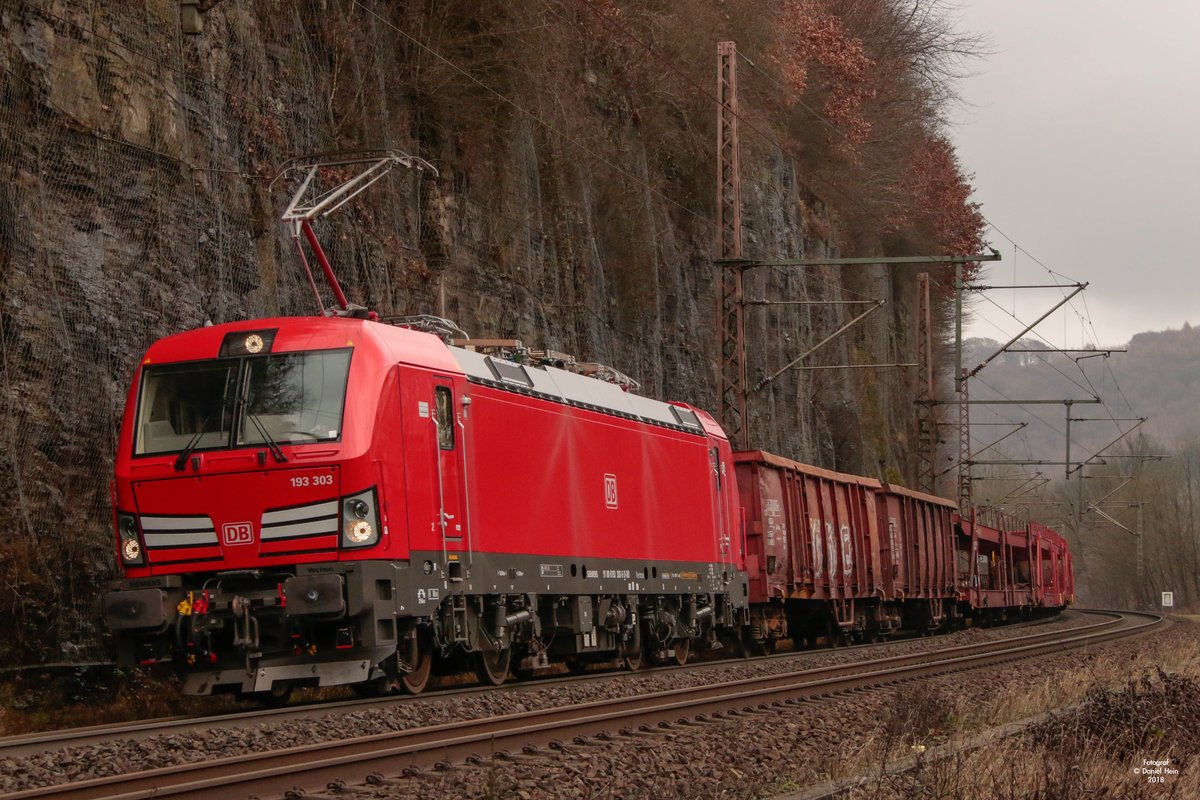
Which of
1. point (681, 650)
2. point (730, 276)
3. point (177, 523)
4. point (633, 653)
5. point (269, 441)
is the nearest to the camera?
point (269, 441)

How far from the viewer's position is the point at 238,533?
13102mm

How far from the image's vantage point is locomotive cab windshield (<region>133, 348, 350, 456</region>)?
13266mm

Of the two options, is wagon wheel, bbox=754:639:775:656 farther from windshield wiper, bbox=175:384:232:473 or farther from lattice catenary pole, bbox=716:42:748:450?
windshield wiper, bbox=175:384:232:473

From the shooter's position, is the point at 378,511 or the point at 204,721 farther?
the point at 378,511

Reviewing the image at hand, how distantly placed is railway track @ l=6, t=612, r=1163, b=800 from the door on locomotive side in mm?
2202

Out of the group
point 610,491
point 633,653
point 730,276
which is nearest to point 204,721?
point 610,491

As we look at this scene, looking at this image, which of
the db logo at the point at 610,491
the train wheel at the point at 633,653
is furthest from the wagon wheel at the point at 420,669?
the train wheel at the point at 633,653

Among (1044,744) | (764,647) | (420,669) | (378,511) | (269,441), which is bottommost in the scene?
(764,647)

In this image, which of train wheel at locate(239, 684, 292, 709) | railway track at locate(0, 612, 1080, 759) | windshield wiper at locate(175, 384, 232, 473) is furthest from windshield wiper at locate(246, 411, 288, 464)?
train wheel at locate(239, 684, 292, 709)

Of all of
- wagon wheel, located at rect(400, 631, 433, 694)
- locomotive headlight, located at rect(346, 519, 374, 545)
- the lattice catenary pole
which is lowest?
wagon wheel, located at rect(400, 631, 433, 694)

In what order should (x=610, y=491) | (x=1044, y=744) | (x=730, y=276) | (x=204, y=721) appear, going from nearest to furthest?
(x=1044, y=744), (x=204, y=721), (x=610, y=491), (x=730, y=276)

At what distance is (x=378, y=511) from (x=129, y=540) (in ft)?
7.70

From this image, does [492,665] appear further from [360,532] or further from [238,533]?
[238,533]

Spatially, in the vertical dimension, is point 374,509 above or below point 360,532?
above
